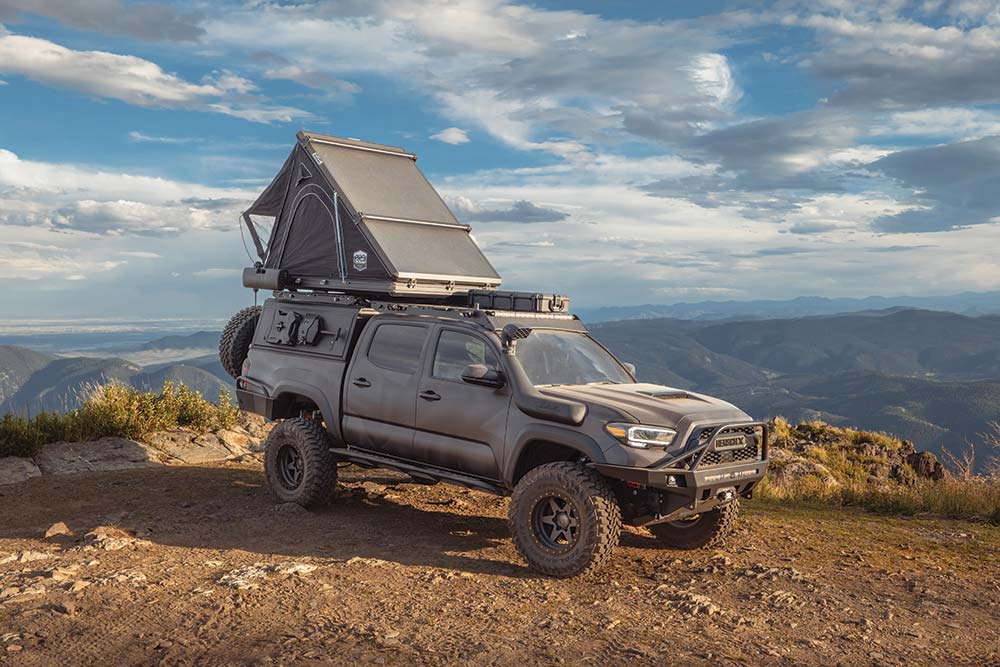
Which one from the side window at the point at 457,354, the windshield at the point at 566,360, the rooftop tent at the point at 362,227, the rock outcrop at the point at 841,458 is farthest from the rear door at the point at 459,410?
the rock outcrop at the point at 841,458

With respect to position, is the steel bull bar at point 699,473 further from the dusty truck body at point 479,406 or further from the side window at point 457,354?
the side window at point 457,354

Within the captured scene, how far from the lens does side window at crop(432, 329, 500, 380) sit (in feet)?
25.5

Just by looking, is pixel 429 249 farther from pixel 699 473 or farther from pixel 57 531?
pixel 57 531

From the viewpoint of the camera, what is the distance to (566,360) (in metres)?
8.00

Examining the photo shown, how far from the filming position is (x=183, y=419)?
1420 cm

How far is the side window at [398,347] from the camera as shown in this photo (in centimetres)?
828

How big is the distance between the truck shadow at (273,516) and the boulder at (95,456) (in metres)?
0.42

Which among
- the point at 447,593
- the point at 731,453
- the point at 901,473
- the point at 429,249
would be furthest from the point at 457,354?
the point at 901,473

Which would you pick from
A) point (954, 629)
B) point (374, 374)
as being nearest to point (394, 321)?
point (374, 374)

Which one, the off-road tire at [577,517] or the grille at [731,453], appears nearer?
the off-road tire at [577,517]

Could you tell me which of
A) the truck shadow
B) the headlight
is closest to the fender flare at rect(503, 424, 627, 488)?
the headlight

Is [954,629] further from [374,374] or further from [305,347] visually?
[305,347]

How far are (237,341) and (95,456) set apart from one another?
3.67 metres

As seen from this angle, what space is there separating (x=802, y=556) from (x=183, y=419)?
10.5 metres
